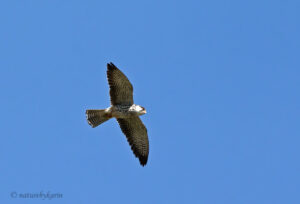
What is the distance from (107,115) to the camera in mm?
14867

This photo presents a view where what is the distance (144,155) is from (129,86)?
2.29 meters

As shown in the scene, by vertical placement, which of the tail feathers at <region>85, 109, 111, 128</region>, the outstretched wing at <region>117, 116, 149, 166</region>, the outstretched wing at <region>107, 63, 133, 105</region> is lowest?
the outstretched wing at <region>117, 116, 149, 166</region>

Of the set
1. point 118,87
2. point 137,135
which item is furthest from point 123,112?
point 137,135

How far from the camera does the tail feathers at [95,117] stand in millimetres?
14867

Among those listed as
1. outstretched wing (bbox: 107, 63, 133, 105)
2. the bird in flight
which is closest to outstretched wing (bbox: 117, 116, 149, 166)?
the bird in flight

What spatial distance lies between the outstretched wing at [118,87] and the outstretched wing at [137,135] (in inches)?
25.6

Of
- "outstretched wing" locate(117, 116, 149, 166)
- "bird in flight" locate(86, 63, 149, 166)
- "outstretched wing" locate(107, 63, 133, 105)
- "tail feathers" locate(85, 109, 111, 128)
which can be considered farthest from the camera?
"outstretched wing" locate(117, 116, 149, 166)

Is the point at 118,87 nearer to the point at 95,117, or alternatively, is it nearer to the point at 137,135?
the point at 95,117

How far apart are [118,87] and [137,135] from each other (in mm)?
1711

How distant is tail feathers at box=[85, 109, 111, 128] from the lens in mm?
14867

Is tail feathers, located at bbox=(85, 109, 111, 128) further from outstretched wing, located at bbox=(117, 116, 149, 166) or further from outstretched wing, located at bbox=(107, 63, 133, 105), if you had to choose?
outstretched wing, located at bbox=(117, 116, 149, 166)

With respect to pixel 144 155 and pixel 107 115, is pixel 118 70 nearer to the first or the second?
pixel 107 115

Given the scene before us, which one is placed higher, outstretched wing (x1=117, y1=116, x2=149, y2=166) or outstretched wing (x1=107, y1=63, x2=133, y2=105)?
outstretched wing (x1=107, y1=63, x2=133, y2=105)

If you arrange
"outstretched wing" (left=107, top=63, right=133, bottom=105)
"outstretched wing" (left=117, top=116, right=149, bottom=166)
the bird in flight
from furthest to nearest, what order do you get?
"outstretched wing" (left=117, top=116, right=149, bottom=166) → the bird in flight → "outstretched wing" (left=107, top=63, right=133, bottom=105)
